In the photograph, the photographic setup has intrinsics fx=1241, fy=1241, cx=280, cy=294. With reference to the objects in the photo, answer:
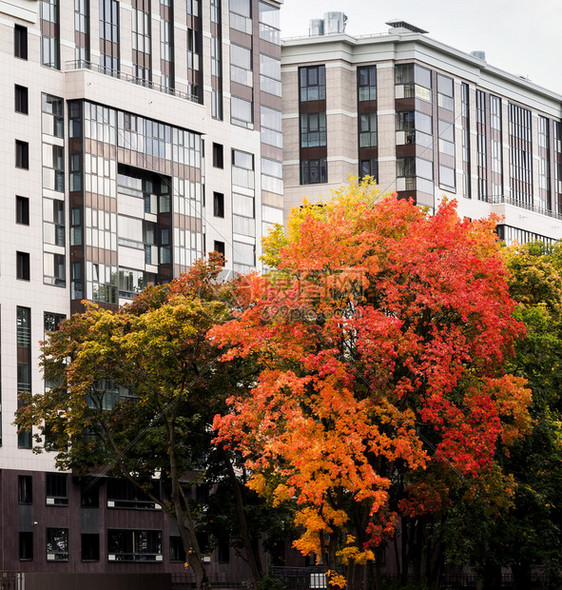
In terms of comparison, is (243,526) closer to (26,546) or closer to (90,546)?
(26,546)

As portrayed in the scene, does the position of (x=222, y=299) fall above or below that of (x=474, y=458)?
above

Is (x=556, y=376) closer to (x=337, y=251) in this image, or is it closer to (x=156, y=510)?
(x=337, y=251)

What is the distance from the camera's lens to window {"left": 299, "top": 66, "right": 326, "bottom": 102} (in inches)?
3871

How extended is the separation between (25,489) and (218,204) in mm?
25671

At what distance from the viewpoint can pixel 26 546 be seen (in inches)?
2677

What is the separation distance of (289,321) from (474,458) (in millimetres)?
7788

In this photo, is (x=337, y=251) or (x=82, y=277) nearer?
(x=337, y=251)

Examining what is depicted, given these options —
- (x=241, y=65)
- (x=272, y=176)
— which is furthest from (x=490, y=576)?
(x=241, y=65)

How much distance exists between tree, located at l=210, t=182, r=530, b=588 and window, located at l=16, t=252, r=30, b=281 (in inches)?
1173

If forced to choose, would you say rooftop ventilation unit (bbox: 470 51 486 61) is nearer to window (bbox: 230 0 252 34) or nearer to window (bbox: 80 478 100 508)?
window (bbox: 230 0 252 34)

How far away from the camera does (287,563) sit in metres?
83.2

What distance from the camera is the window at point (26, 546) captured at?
221 ft

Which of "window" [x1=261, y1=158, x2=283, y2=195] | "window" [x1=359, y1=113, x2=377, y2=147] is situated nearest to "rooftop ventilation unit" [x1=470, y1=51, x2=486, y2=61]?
"window" [x1=359, y1=113, x2=377, y2=147]

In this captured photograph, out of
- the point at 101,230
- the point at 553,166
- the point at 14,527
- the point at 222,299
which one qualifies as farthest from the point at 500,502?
the point at 553,166
